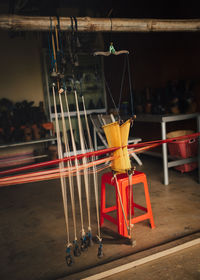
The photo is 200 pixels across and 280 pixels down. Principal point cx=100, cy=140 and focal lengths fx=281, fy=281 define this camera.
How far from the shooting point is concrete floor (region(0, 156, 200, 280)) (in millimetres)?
2168

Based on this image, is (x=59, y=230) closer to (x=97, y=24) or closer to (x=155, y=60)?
(x=97, y=24)

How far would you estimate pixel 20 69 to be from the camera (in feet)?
21.1

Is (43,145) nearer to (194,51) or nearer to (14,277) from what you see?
(194,51)

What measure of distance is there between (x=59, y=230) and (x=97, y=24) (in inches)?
80.8

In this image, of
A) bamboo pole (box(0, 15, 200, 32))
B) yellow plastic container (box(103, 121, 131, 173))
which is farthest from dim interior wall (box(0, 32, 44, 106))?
yellow plastic container (box(103, 121, 131, 173))

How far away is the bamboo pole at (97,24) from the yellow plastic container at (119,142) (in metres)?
1.01

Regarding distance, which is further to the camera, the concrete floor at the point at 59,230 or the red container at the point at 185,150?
the red container at the point at 185,150

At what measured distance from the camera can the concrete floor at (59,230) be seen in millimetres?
2168

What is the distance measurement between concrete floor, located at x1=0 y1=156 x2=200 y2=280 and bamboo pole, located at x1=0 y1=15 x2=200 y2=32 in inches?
75.6

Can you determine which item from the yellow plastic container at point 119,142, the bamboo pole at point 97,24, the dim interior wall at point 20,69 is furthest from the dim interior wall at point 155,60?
the yellow plastic container at point 119,142

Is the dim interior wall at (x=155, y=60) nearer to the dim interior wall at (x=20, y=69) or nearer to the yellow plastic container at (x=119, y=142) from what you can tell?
the dim interior wall at (x=20, y=69)

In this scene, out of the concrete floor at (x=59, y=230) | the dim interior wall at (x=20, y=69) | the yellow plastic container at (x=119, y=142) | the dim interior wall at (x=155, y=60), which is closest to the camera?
the concrete floor at (x=59, y=230)

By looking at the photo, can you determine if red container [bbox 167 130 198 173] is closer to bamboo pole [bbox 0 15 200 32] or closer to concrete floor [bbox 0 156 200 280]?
concrete floor [bbox 0 156 200 280]

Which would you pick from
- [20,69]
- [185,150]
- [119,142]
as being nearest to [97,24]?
[119,142]
